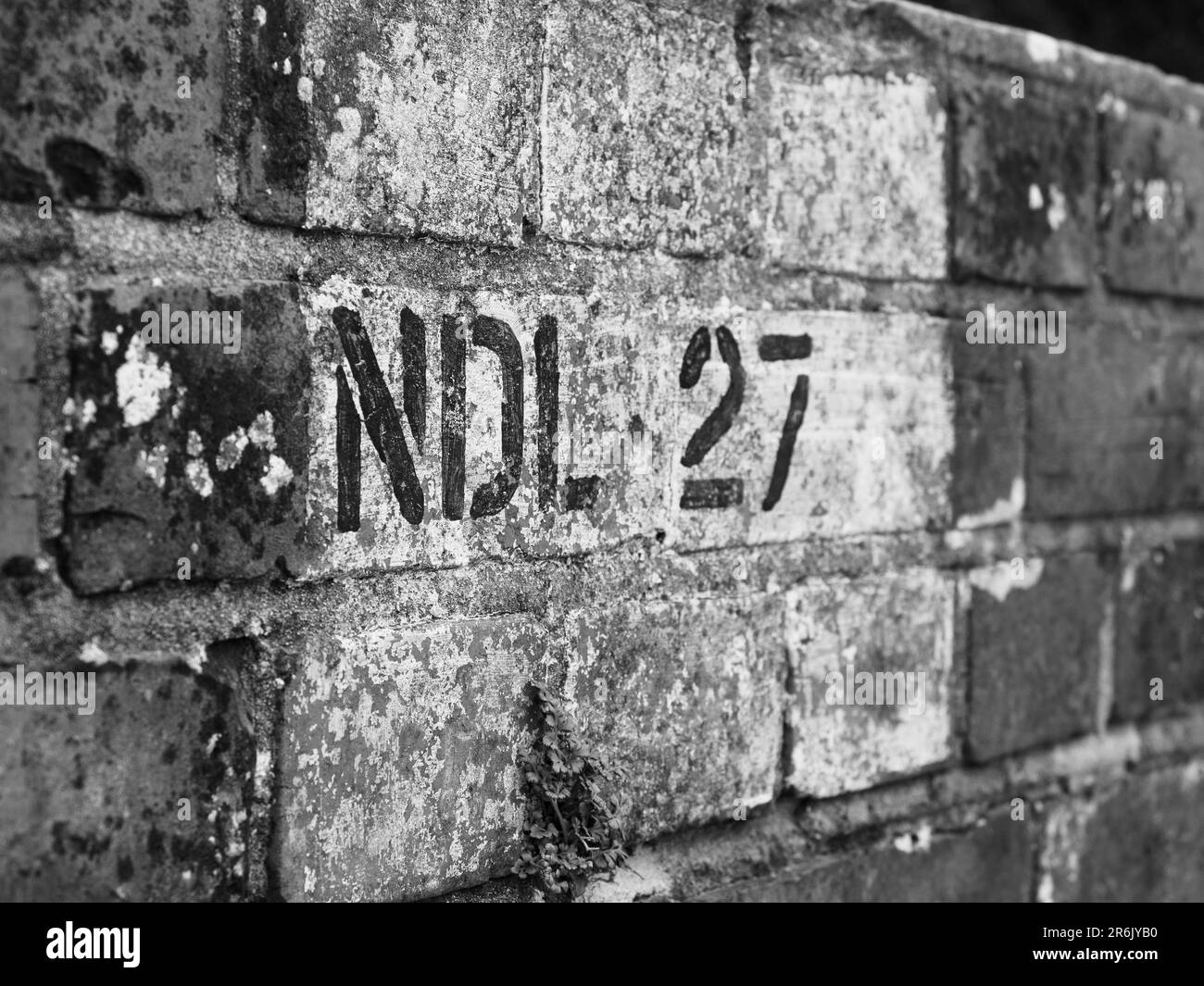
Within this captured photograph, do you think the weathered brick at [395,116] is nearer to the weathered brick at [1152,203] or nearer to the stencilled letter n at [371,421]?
the stencilled letter n at [371,421]

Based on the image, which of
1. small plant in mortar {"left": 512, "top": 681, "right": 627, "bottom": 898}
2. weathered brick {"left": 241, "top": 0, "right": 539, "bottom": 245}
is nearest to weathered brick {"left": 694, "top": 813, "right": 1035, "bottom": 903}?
small plant in mortar {"left": 512, "top": 681, "right": 627, "bottom": 898}

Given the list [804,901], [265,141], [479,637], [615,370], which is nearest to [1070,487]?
[804,901]

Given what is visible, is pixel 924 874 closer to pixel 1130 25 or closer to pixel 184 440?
pixel 184 440

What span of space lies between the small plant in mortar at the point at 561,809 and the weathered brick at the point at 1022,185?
1.00 m

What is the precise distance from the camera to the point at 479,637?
1463 millimetres

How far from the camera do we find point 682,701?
1.67 meters

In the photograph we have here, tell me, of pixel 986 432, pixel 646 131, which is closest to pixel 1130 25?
pixel 986 432

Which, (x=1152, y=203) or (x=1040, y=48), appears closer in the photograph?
(x=1040, y=48)

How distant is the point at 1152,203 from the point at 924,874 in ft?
4.13

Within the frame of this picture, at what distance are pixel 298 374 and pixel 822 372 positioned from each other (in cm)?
81

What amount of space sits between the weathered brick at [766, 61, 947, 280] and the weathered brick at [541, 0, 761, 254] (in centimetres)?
7

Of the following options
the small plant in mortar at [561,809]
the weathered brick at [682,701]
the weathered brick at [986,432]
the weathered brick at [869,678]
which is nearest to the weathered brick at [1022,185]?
the weathered brick at [986,432]
